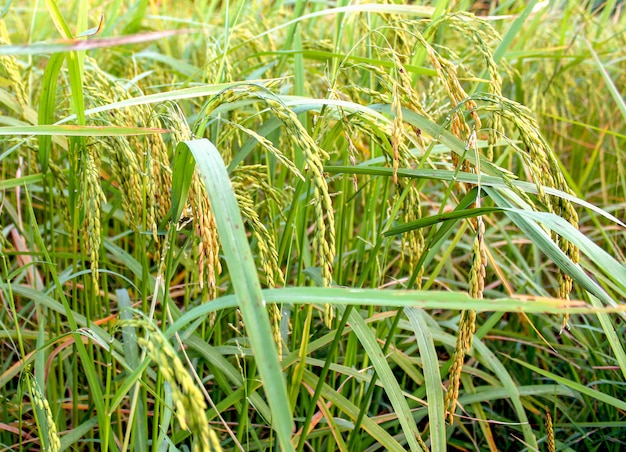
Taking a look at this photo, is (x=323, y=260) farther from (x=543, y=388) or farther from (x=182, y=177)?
(x=543, y=388)

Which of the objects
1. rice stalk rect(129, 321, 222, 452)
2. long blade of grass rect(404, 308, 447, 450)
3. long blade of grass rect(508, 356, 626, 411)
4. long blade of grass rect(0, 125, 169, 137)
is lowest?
long blade of grass rect(508, 356, 626, 411)

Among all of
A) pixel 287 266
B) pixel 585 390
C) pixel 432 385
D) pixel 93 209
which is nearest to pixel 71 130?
pixel 93 209

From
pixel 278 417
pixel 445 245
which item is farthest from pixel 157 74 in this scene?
pixel 278 417

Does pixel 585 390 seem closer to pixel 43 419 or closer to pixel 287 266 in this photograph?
pixel 287 266

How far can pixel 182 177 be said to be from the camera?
0.88 meters

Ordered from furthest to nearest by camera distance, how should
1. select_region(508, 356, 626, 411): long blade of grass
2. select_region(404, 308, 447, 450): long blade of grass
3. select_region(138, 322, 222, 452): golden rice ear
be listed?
select_region(508, 356, 626, 411): long blade of grass
select_region(404, 308, 447, 450): long blade of grass
select_region(138, 322, 222, 452): golden rice ear

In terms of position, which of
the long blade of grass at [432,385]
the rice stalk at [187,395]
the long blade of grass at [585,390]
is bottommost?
the long blade of grass at [585,390]

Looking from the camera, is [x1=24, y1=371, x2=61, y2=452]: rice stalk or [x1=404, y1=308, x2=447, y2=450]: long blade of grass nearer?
[x1=24, y1=371, x2=61, y2=452]: rice stalk

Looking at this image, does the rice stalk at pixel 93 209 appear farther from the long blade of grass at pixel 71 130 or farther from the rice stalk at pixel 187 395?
the rice stalk at pixel 187 395

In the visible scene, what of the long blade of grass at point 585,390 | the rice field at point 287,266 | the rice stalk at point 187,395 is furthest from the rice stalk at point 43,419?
the long blade of grass at point 585,390

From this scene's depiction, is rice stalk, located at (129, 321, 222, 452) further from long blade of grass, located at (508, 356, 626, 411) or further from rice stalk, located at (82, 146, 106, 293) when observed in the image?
long blade of grass, located at (508, 356, 626, 411)

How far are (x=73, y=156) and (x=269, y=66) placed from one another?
67cm

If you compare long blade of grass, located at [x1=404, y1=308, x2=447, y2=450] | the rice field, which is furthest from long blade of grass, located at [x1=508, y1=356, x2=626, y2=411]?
long blade of grass, located at [x1=404, y1=308, x2=447, y2=450]

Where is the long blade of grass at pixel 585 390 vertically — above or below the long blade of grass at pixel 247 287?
below
